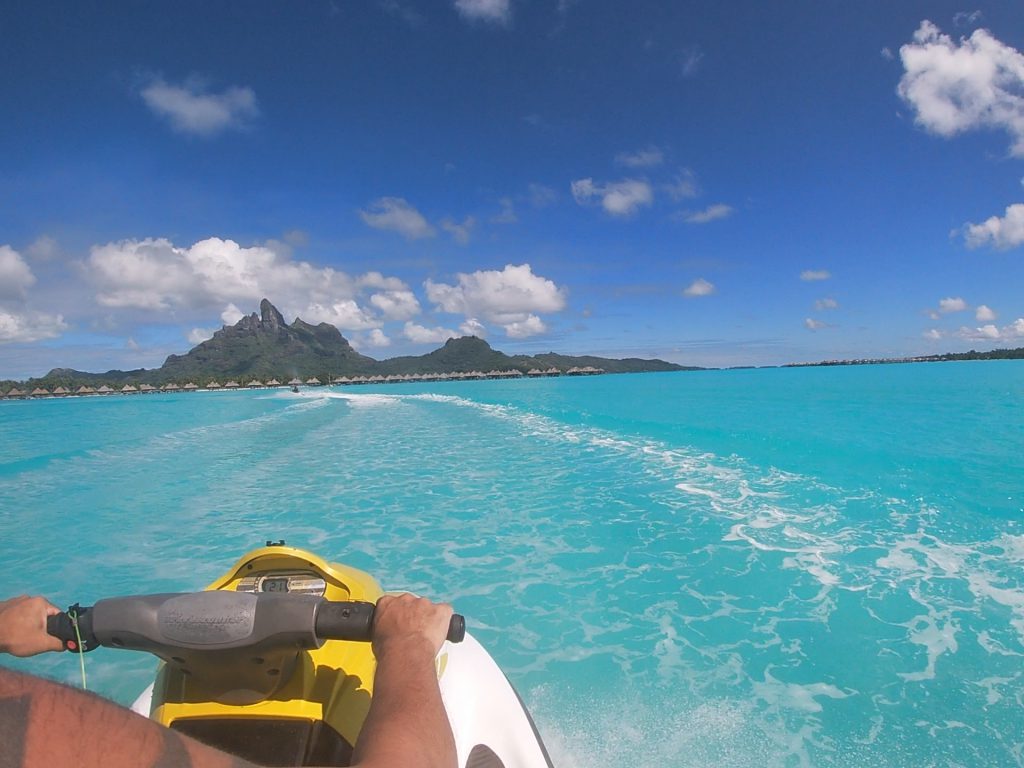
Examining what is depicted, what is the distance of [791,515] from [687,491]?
249cm

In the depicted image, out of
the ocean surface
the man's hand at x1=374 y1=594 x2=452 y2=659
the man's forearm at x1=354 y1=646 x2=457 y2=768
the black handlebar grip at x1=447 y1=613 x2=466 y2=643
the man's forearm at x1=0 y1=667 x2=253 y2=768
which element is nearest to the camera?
the man's forearm at x1=0 y1=667 x2=253 y2=768

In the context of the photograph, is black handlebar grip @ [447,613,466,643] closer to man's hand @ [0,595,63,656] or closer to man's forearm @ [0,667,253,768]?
man's forearm @ [0,667,253,768]

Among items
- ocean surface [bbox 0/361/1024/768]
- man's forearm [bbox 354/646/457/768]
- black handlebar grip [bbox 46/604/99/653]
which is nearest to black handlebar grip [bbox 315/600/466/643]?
man's forearm [bbox 354/646/457/768]

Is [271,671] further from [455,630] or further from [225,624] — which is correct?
[455,630]

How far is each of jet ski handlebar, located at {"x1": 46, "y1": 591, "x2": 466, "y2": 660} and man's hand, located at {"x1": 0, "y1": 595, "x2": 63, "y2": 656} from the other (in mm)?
82

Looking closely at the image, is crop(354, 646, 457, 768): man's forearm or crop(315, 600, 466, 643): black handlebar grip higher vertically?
crop(315, 600, 466, 643): black handlebar grip

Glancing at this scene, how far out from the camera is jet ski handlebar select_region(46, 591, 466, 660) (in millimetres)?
2182

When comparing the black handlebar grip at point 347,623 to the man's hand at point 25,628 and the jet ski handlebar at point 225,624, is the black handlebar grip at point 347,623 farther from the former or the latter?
the man's hand at point 25,628

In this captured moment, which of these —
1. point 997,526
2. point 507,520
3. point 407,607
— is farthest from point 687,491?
point 407,607

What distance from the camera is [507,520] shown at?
35.2ft

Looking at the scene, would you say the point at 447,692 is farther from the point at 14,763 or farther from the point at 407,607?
the point at 14,763

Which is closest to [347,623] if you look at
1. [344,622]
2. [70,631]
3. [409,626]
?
[344,622]

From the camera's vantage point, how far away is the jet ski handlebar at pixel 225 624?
2182 millimetres

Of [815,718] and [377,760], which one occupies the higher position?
[377,760]
